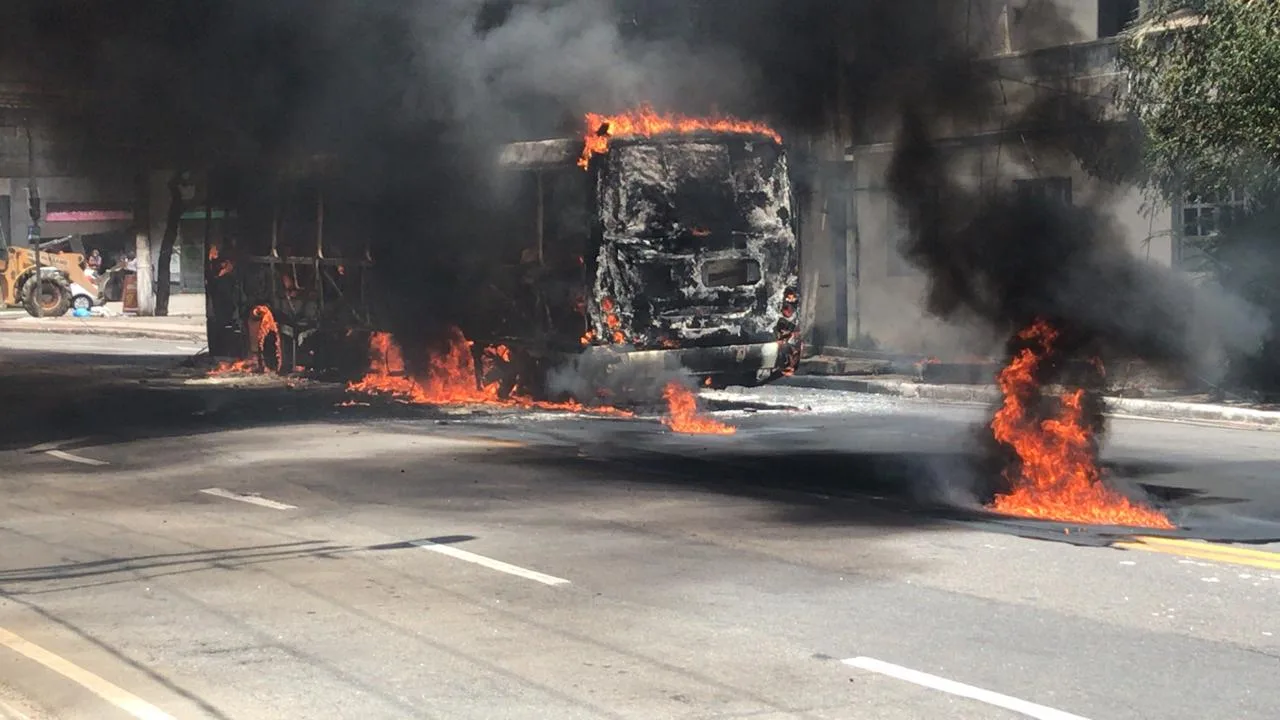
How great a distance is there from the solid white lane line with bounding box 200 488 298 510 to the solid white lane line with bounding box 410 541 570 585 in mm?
1565

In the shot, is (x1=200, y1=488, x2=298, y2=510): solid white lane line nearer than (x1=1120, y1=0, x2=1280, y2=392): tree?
Yes

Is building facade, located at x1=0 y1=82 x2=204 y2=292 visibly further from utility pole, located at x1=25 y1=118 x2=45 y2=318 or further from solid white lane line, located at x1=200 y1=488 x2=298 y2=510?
solid white lane line, located at x1=200 y1=488 x2=298 y2=510

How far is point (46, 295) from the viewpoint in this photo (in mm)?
36406

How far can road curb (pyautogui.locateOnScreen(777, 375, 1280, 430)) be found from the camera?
14789 millimetres

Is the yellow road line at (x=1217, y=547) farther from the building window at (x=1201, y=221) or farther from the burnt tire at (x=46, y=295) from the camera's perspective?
the burnt tire at (x=46, y=295)

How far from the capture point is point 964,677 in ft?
18.6

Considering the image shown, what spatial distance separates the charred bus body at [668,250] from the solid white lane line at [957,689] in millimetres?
8797

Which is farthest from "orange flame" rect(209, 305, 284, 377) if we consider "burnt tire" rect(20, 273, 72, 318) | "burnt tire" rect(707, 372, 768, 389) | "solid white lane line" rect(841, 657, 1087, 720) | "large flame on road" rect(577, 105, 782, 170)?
"burnt tire" rect(20, 273, 72, 318)

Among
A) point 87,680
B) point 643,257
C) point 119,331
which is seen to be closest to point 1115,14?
point 643,257

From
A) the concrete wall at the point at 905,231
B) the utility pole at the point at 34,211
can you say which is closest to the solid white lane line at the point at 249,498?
the concrete wall at the point at 905,231

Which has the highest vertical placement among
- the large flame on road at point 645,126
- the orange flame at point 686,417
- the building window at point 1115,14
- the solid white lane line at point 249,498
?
the building window at point 1115,14

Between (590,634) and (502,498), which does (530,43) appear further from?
(590,634)

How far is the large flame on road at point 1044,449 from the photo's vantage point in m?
9.44

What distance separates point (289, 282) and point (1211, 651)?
14.6 metres
